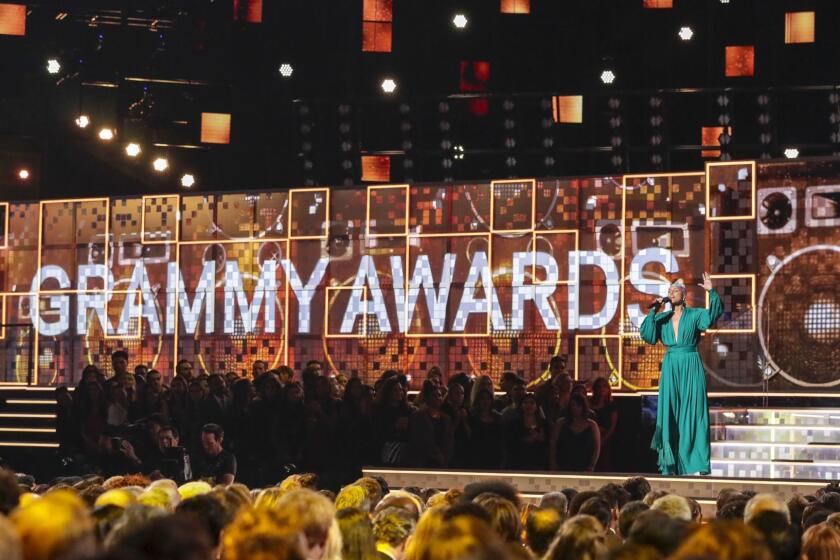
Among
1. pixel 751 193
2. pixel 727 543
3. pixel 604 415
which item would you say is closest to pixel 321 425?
pixel 604 415

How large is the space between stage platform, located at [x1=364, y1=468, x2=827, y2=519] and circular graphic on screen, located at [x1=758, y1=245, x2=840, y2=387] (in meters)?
2.84

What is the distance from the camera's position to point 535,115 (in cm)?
2112

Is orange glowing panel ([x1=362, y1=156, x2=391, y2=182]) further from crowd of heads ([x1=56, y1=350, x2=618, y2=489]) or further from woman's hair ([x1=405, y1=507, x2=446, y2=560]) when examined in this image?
woman's hair ([x1=405, y1=507, x2=446, y2=560])

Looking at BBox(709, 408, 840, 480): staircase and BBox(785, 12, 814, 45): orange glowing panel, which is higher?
BBox(785, 12, 814, 45): orange glowing panel

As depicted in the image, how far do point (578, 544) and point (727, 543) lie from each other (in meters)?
0.80

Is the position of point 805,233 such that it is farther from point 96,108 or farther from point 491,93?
point 96,108

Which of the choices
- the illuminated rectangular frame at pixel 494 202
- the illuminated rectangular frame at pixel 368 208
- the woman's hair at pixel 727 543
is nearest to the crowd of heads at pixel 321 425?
the illuminated rectangular frame at pixel 494 202

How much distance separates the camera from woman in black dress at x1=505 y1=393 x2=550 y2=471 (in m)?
14.9

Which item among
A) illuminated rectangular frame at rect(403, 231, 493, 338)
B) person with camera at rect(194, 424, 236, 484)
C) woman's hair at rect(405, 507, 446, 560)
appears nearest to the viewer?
woman's hair at rect(405, 507, 446, 560)

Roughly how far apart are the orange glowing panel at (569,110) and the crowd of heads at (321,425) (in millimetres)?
4895

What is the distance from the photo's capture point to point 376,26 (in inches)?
858

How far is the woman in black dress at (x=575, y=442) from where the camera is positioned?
580 inches

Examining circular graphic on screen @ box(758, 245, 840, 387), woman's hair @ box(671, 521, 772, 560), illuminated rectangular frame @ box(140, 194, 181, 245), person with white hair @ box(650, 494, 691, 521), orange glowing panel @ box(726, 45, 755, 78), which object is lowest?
person with white hair @ box(650, 494, 691, 521)

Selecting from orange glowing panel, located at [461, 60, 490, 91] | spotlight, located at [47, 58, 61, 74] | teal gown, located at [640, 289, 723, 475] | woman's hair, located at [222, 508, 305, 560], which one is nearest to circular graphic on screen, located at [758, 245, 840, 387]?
teal gown, located at [640, 289, 723, 475]
